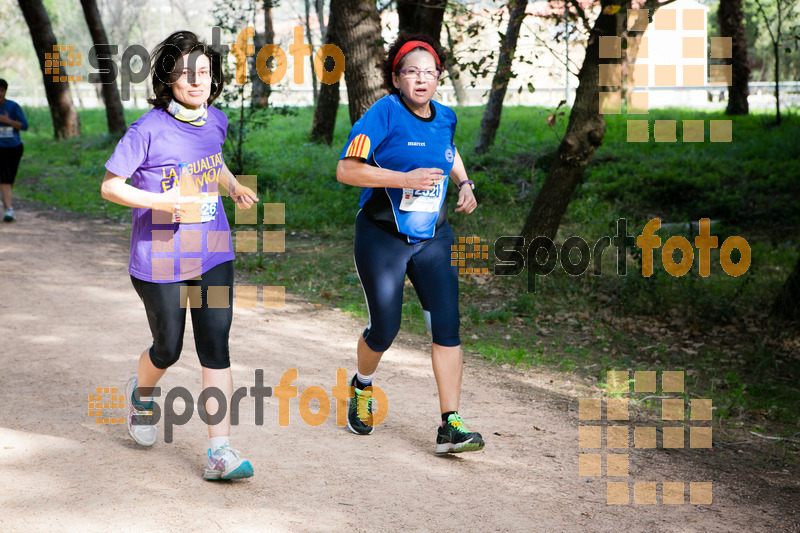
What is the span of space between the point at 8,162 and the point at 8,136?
0.37 m

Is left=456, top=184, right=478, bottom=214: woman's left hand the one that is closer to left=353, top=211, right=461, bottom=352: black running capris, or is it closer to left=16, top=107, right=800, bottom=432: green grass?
left=353, top=211, right=461, bottom=352: black running capris

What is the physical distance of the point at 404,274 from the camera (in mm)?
4371

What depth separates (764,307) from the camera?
8.12 meters

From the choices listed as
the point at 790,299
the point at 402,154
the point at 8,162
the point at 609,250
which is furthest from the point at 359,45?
the point at 402,154

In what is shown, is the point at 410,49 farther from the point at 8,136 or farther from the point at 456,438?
the point at 8,136

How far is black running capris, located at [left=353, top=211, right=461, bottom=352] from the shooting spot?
433 cm

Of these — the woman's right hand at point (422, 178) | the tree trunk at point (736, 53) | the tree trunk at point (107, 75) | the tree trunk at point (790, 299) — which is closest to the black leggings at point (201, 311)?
the woman's right hand at point (422, 178)

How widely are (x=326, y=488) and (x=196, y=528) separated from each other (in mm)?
754

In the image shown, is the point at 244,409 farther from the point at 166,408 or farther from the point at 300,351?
the point at 300,351

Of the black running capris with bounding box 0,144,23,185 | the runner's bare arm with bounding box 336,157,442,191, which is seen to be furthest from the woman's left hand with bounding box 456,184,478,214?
Result: the black running capris with bounding box 0,144,23,185

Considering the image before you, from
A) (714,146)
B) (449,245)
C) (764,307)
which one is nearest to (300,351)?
(449,245)

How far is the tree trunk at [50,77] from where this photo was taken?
63.9ft

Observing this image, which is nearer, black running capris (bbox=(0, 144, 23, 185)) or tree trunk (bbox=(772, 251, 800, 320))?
tree trunk (bbox=(772, 251, 800, 320))

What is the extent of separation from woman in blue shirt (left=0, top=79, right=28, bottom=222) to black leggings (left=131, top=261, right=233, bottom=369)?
7.69 metres
